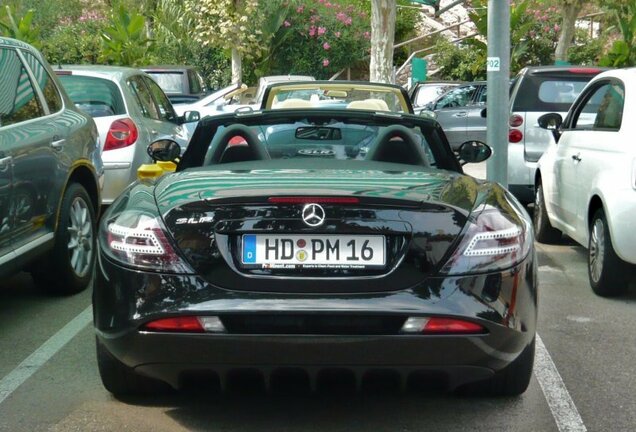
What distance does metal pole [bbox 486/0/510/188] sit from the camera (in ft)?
36.5


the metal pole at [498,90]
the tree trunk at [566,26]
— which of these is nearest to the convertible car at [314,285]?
the metal pole at [498,90]

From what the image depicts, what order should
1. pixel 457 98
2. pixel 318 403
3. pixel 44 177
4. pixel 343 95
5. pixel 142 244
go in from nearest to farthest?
pixel 142 244
pixel 318 403
pixel 44 177
pixel 343 95
pixel 457 98

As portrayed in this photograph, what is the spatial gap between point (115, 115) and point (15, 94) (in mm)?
3533

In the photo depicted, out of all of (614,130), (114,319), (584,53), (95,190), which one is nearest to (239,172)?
(114,319)

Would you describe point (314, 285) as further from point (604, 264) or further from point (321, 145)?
point (604, 264)

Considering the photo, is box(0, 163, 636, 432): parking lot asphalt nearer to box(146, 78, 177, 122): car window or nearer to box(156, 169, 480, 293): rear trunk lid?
box(156, 169, 480, 293): rear trunk lid

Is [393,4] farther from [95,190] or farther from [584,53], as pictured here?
[584,53]

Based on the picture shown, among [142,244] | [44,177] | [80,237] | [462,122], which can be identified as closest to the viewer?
[142,244]

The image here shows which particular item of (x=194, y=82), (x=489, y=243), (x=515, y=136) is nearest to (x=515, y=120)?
(x=515, y=136)

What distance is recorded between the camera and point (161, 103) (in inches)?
482

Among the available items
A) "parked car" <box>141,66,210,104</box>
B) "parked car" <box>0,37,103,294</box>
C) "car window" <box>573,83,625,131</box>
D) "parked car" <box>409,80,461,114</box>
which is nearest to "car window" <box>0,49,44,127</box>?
"parked car" <box>0,37,103,294</box>

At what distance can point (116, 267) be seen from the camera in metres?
4.27

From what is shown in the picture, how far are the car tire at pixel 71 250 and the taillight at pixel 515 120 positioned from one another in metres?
5.68

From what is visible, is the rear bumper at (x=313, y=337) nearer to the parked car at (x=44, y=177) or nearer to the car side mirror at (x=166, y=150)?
the car side mirror at (x=166, y=150)
